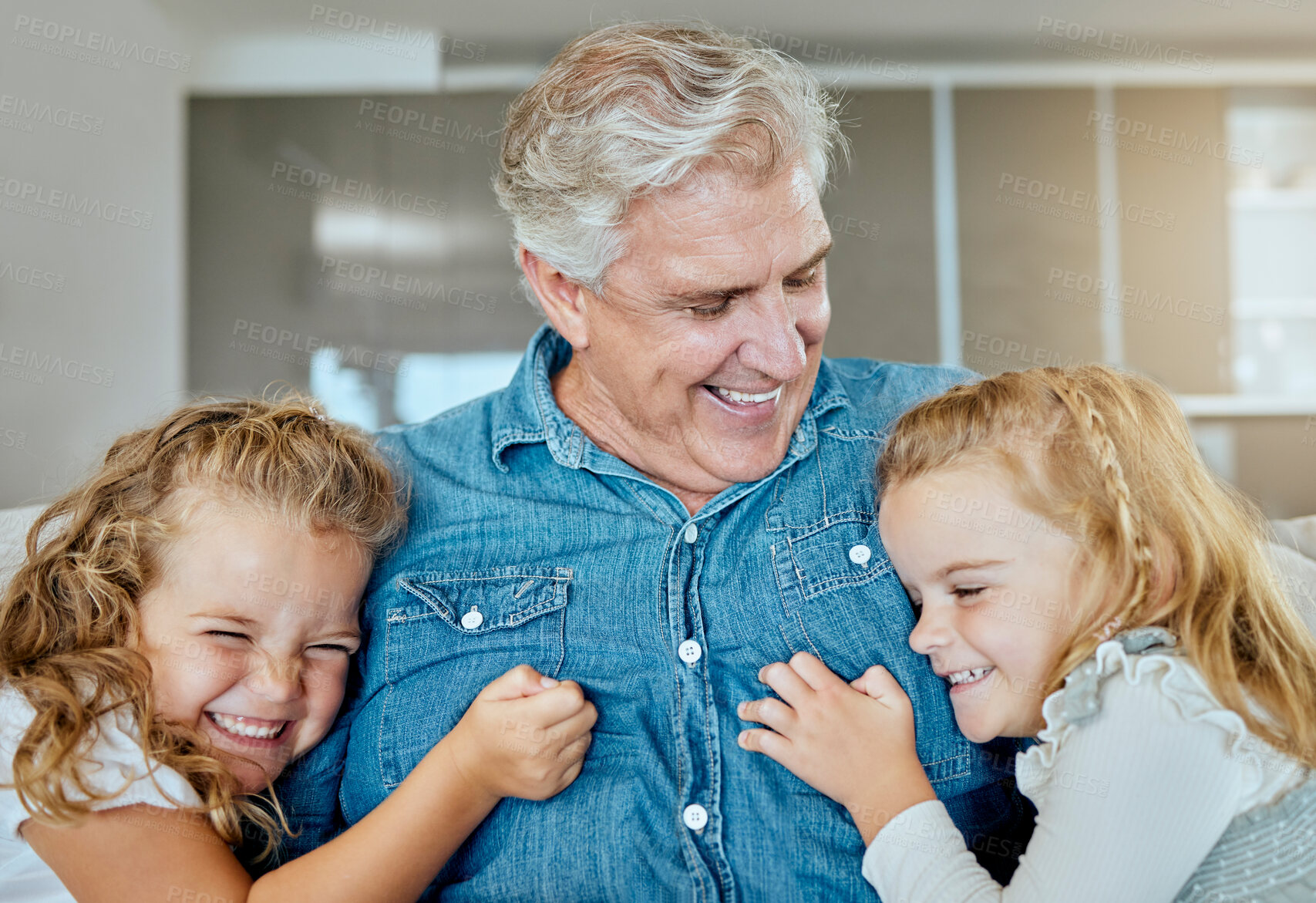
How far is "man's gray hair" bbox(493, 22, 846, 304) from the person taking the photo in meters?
1.21

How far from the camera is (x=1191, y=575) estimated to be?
3.24ft

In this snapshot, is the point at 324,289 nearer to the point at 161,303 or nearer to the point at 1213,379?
the point at 161,303

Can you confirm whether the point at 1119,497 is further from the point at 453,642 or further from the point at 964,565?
the point at 453,642

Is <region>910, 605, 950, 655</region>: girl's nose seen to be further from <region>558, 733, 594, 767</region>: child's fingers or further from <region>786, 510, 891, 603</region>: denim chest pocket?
<region>558, 733, 594, 767</region>: child's fingers

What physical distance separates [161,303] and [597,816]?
12.6 ft

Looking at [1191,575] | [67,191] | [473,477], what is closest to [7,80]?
[67,191]

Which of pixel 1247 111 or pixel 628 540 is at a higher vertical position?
pixel 1247 111
